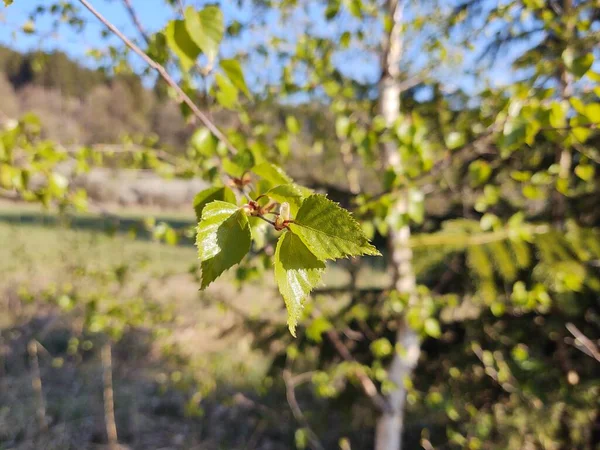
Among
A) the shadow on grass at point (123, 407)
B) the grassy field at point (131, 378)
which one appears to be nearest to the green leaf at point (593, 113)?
the grassy field at point (131, 378)

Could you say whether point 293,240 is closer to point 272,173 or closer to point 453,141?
point 272,173

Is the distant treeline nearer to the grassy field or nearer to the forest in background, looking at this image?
the grassy field

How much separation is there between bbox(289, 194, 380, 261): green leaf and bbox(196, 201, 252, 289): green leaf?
0.05m

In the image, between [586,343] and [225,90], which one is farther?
[586,343]

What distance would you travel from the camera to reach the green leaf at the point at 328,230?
373 millimetres

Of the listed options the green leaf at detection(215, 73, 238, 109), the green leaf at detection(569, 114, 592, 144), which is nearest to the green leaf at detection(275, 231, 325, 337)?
the green leaf at detection(215, 73, 238, 109)

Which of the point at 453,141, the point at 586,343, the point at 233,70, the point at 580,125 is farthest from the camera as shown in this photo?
the point at 586,343

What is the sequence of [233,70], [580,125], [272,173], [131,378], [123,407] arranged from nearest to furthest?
[272,173] → [233,70] → [580,125] → [123,407] → [131,378]

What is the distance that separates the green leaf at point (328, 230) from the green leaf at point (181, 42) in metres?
0.40

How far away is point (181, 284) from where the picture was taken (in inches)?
306

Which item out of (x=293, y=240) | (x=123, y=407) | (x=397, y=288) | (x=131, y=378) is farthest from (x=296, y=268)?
(x=131, y=378)

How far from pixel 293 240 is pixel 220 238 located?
7 cm

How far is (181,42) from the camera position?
670 mm

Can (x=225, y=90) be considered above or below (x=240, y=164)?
above
